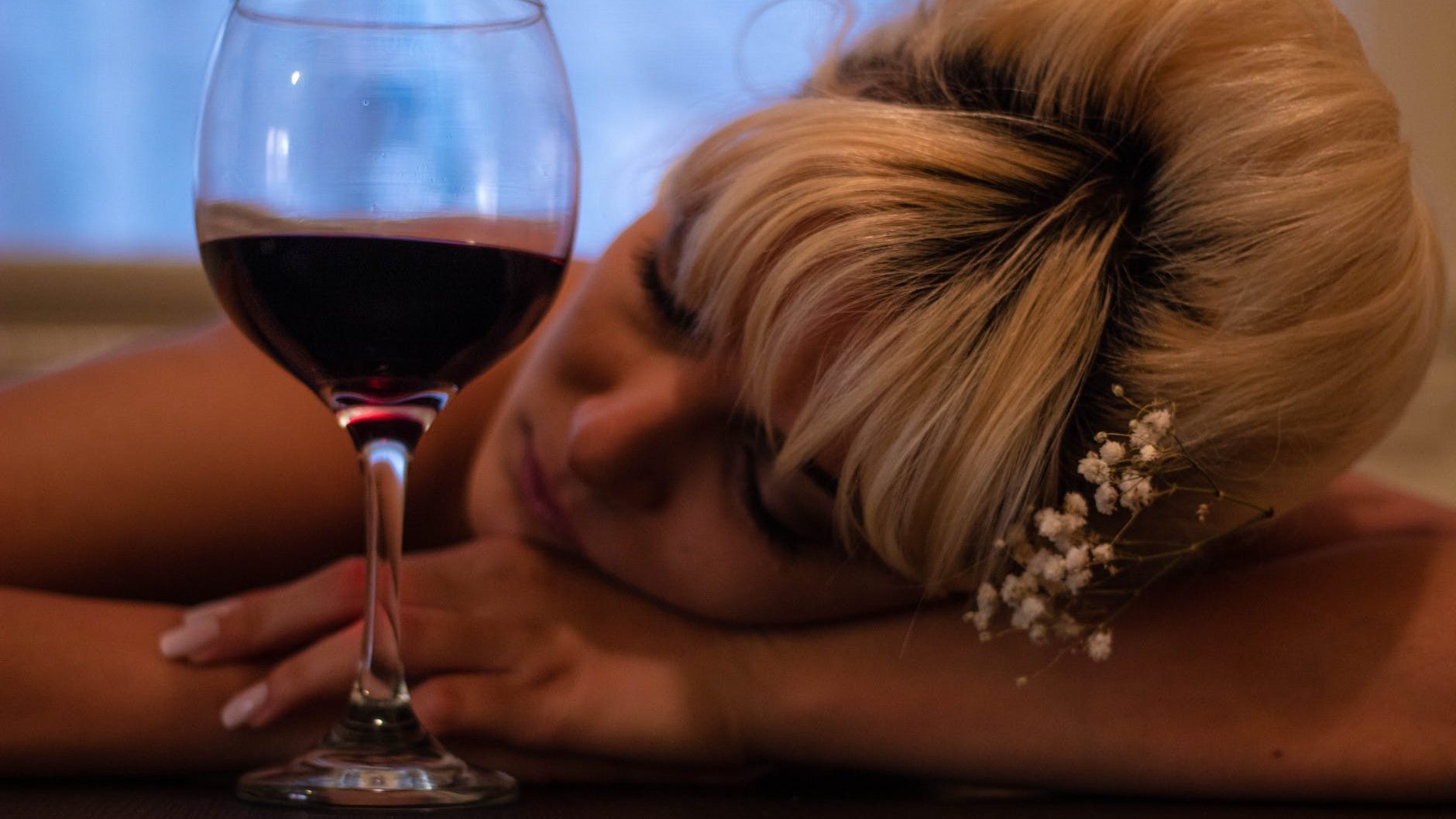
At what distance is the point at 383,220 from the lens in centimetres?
54

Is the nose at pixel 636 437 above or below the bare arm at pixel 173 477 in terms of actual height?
above

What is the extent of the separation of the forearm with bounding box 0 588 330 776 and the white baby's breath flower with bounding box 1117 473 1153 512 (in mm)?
452

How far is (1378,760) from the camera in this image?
30.8 inches

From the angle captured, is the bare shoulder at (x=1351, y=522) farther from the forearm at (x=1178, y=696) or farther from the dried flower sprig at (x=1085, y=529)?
the dried flower sprig at (x=1085, y=529)

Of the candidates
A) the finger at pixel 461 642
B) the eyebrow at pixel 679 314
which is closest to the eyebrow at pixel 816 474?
the eyebrow at pixel 679 314

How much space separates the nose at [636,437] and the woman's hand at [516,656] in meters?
0.10

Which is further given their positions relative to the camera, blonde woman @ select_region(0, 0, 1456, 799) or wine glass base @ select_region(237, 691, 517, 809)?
blonde woman @ select_region(0, 0, 1456, 799)

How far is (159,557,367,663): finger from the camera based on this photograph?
0.77 metres

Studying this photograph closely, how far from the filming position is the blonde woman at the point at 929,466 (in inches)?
28.6

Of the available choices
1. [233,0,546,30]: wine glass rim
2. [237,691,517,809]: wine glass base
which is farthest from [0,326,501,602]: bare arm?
[233,0,546,30]: wine glass rim

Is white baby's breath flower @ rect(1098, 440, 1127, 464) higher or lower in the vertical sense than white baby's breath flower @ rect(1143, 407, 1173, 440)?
lower

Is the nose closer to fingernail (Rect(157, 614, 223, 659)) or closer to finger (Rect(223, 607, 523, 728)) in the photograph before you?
finger (Rect(223, 607, 523, 728))

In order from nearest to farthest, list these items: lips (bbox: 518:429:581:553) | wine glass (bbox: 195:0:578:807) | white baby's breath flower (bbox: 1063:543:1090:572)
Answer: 1. wine glass (bbox: 195:0:578:807)
2. white baby's breath flower (bbox: 1063:543:1090:572)
3. lips (bbox: 518:429:581:553)

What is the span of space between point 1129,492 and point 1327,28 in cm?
35
